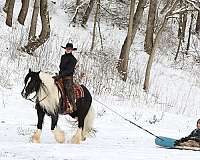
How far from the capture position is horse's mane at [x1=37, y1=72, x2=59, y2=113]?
9.82 metres

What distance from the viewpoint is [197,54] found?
37594mm

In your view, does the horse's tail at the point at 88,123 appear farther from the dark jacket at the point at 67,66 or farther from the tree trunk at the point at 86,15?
the tree trunk at the point at 86,15

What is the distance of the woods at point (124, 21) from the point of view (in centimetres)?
2219

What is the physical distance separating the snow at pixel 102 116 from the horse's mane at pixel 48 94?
773 millimetres

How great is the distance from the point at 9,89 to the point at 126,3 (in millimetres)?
22465

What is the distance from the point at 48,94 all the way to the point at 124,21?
26455mm

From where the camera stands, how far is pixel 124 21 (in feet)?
117

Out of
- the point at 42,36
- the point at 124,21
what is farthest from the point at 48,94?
the point at 124,21

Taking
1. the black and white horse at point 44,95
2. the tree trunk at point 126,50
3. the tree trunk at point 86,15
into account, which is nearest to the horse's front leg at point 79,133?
the black and white horse at point 44,95

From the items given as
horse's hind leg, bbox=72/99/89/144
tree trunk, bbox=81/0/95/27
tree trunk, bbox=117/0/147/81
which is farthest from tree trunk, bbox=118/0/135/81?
horse's hind leg, bbox=72/99/89/144

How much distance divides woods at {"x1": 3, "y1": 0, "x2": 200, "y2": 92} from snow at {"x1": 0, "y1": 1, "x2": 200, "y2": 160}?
848mm

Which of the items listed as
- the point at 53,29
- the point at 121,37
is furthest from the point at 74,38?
the point at 121,37

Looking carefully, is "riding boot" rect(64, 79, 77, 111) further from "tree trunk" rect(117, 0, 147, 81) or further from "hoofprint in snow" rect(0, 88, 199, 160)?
"tree trunk" rect(117, 0, 147, 81)

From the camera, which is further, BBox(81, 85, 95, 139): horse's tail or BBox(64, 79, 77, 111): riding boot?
BBox(81, 85, 95, 139): horse's tail
